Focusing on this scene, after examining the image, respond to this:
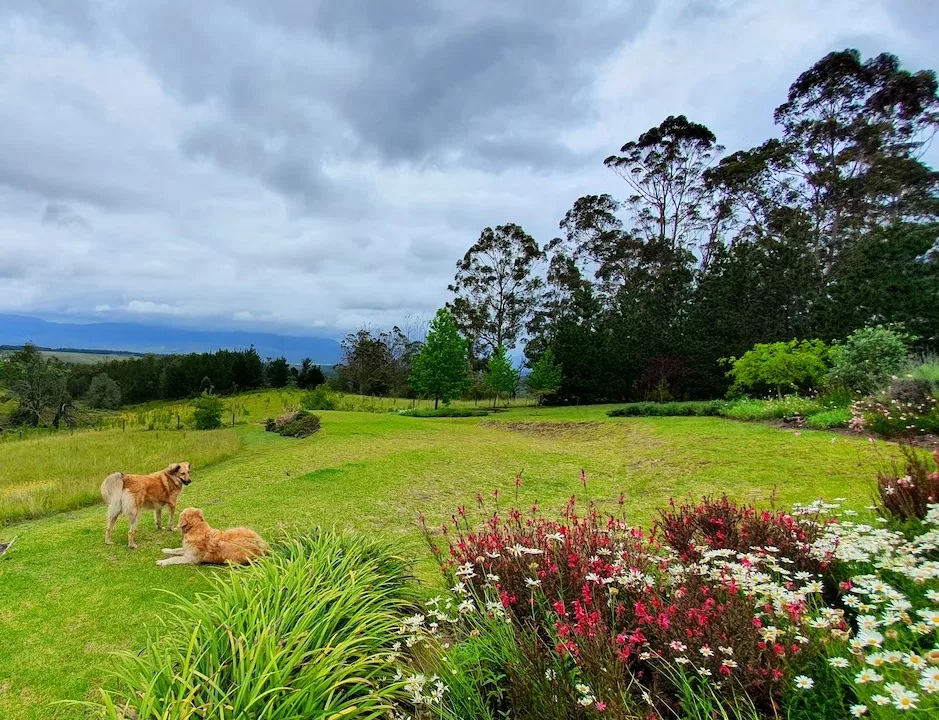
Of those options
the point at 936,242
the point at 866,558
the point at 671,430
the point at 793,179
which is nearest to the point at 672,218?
the point at 793,179

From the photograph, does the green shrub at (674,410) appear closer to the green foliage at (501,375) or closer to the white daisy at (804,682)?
the green foliage at (501,375)

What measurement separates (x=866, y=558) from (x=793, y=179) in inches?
1257

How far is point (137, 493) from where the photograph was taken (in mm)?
4523

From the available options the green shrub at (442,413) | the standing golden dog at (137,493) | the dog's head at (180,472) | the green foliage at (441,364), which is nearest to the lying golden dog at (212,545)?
the standing golden dog at (137,493)

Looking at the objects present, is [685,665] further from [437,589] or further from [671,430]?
[671,430]

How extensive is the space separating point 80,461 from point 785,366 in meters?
17.1

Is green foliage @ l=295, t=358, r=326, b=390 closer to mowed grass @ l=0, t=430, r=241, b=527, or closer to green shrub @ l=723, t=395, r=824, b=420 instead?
mowed grass @ l=0, t=430, r=241, b=527

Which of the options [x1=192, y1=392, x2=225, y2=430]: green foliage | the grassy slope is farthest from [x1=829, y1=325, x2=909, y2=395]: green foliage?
[x1=192, y1=392, x2=225, y2=430]: green foliage

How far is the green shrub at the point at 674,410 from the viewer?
1419cm

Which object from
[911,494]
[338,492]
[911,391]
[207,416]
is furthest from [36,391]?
[911,391]

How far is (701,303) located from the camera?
2298 centimetres

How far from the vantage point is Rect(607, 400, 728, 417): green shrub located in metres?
14.2

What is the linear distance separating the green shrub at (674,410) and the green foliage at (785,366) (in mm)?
1270

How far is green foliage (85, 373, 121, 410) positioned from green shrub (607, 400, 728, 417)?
1251 inches
